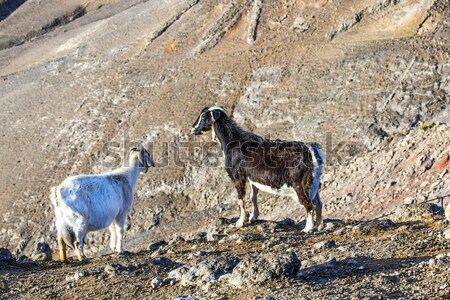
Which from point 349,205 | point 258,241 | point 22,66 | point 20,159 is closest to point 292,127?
point 349,205

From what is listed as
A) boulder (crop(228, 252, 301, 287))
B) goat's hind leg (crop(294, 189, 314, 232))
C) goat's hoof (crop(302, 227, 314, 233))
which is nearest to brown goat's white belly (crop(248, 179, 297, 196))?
goat's hind leg (crop(294, 189, 314, 232))

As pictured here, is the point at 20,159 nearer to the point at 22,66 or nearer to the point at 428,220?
the point at 22,66

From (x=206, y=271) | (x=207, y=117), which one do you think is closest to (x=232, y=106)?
(x=207, y=117)

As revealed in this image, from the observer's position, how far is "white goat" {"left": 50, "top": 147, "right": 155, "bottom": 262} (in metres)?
16.4

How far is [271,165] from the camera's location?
18172 millimetres

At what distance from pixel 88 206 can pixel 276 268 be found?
722 cm

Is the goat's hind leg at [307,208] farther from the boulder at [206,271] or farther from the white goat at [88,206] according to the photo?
the boulder at [206,271]

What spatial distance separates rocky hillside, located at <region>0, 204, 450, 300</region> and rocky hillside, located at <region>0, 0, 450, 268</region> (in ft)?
42.6

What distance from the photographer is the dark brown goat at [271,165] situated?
58.1ft

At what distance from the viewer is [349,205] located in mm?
30469

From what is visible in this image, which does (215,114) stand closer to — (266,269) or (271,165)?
(271,165)

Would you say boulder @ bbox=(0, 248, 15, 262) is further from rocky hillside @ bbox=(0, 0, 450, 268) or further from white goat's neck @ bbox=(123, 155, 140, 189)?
rocky hillside @ bbox=(0, 0, 450, 268)

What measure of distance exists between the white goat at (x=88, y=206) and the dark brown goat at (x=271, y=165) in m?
2.94

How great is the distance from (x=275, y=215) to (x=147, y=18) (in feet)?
127
